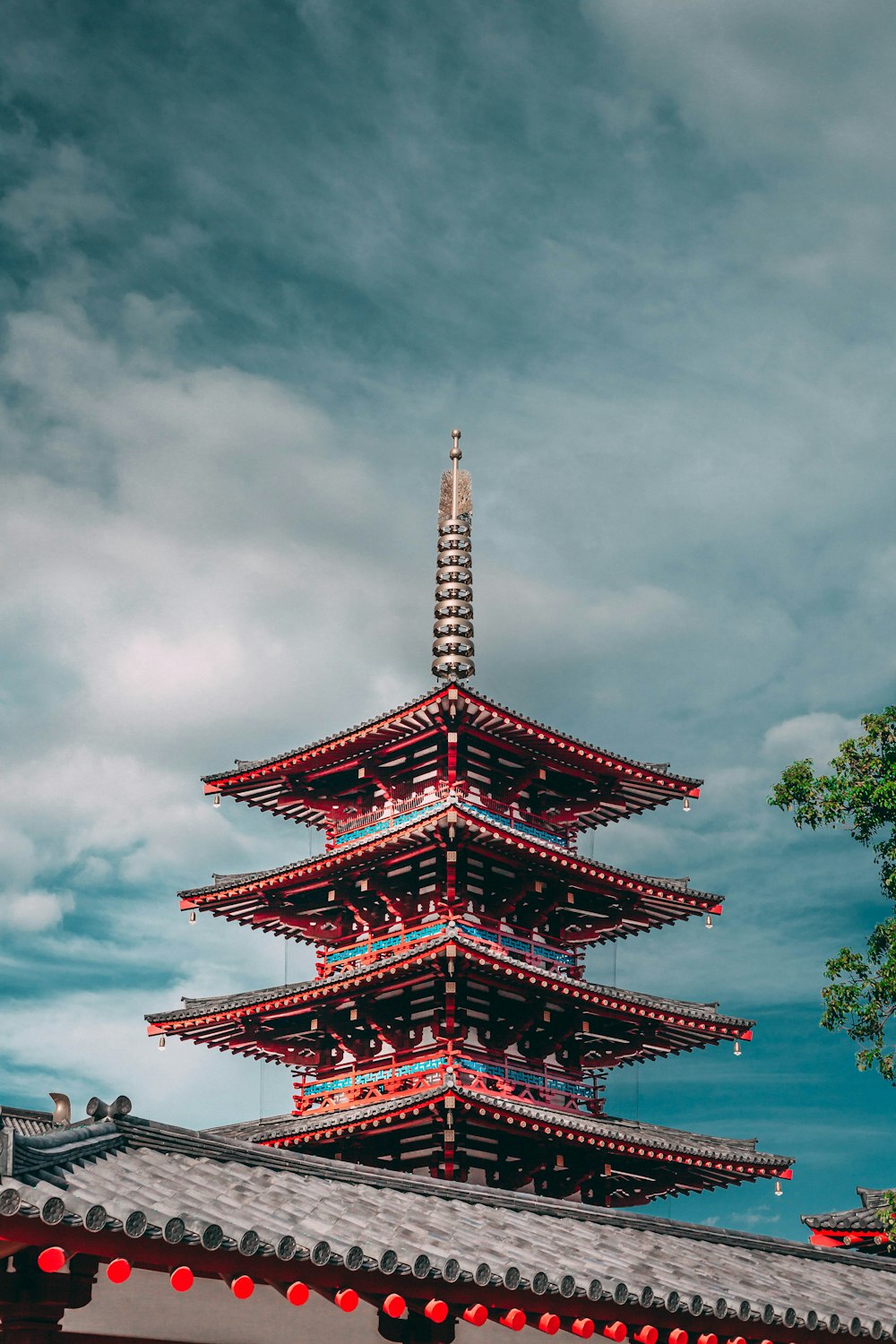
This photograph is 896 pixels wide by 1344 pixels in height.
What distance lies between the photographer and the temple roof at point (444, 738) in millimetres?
31859

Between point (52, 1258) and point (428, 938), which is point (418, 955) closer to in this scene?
point (428, 938)

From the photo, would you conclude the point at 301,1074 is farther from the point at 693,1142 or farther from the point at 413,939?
the point at 693,1142

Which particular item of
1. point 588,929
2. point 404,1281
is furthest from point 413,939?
point 404,1281

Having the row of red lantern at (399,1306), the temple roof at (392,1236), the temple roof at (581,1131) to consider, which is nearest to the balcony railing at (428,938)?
the temple roof at (581,1131)

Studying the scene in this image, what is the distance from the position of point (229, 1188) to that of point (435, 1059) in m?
16.4

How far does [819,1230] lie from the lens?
32281mm

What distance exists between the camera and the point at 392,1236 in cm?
1281

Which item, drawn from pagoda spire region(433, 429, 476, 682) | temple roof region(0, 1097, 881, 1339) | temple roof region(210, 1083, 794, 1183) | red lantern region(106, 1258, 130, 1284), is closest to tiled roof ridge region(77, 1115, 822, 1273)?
temple roof region(0, 1097, 881, 1339)

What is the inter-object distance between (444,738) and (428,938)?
16.1ft

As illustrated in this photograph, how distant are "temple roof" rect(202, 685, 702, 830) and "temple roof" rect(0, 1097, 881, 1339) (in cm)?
1490

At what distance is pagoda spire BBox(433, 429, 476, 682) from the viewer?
36.9m

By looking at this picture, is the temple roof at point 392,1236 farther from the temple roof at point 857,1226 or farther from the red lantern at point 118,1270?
the temple roof at point 857,1226

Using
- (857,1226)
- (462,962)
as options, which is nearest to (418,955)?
(462,962)

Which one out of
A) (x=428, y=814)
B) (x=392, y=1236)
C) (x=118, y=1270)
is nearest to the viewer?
(x=118, y=1270)
